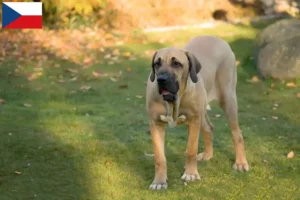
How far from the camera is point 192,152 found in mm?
5395

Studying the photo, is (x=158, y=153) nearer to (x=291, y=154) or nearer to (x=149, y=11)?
(x=291, y=154)

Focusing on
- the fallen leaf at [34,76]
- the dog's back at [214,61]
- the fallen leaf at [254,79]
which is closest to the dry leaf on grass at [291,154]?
the dog's back at [214,61]

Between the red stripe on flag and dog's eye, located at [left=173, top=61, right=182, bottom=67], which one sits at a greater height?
dog's eye, located at [left=173, top=61, right=182, bottom=67]

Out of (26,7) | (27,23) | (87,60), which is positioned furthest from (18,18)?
(26,7)

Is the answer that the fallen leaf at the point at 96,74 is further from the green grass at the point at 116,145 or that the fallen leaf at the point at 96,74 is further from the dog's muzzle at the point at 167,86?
the dog's muzzle at the point at 167,86

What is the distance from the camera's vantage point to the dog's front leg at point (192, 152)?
5371 mm

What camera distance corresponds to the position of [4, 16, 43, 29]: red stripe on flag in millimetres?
13052

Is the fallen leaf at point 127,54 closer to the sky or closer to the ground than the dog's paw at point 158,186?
closer to the ground

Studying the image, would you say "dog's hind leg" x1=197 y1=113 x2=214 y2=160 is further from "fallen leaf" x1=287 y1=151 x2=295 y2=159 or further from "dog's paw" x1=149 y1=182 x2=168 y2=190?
"dog's paw" x1=149 y1=182 x2=168 y2=190

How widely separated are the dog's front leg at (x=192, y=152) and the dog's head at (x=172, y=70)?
1.46ft

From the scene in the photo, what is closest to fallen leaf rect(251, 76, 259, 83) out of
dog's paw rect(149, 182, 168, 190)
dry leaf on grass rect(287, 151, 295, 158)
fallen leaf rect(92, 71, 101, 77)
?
fallen leaf rect(92, 71, 101, 77)

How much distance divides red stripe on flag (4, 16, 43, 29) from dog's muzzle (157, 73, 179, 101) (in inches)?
323

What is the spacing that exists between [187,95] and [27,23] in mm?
8913

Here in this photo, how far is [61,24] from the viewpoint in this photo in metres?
15.5
